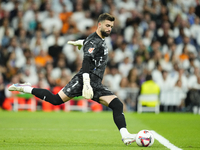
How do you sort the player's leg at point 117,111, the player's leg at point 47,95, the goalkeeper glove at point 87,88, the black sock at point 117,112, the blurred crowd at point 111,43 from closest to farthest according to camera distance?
the goalkeeper glove at point 87,88 → the player's leg at point 117,111 → the black sock at point 117,112 → the player's leg at point 47,95 → the blurred crowd at point 111,43

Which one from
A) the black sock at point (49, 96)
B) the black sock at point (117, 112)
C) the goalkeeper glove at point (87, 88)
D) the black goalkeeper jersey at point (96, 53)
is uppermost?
the black goalkeeper jersey at point (96, 53)

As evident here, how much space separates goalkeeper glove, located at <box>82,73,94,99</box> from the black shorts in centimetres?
33

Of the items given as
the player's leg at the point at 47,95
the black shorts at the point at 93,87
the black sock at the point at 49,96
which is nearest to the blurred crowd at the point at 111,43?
the player's leg at the point at 47,95

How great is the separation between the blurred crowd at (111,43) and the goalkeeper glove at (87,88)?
9674 mm

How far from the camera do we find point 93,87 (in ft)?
21.3

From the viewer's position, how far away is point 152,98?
15.6m

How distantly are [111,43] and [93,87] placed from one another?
11616 mm

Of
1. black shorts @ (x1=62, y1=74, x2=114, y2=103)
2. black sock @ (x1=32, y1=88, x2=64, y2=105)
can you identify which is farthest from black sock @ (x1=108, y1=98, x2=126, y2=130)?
black sock @ (x1=32, y1=88, x2=64, y2=105)

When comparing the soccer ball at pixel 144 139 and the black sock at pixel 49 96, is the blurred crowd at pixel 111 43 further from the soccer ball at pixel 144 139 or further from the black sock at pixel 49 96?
the soccer ball at pixel 144 139

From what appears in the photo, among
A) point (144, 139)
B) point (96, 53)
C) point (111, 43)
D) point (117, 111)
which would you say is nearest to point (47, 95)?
point (96, 53)

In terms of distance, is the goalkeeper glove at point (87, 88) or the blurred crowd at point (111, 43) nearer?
the goalkeeper glove at point (87, 88)

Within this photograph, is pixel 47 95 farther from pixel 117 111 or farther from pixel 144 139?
pixel 144 139

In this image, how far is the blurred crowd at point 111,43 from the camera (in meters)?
16.4

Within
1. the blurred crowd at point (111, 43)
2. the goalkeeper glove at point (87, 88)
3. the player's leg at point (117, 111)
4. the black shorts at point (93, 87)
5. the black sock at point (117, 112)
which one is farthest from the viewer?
the blurred crowd at point (111, 43)
